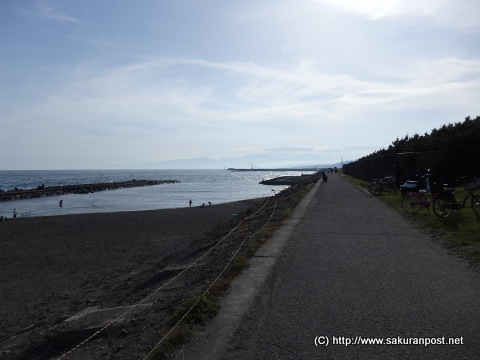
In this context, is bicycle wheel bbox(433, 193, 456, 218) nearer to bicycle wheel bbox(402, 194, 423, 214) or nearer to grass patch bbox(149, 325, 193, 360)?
bicycle wheel bbox(402, 194, 423, 214)

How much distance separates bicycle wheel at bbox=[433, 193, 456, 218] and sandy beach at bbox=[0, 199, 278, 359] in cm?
673

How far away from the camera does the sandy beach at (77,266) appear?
7504 mm

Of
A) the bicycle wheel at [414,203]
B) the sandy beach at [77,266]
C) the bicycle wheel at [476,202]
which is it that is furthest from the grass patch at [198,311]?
the bicycle wheel at [414,203]

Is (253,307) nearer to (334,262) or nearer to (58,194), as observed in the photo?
(334,262)

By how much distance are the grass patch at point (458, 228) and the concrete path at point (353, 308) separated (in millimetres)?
384

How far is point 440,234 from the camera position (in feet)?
32.9

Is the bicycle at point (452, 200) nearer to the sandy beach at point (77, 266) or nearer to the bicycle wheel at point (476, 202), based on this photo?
the bicycle wheel at point (476, 202)

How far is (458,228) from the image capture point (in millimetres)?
10250

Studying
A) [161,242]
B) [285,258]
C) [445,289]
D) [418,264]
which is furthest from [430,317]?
[161,242]

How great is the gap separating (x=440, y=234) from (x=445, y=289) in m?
4.85

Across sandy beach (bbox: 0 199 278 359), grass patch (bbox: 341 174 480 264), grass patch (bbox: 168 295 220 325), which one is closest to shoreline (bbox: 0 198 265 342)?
sandy beach (bbox: 0 199 278 359)

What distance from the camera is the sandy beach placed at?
7504 mm

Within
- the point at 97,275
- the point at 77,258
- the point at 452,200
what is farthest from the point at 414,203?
the point at 77,258

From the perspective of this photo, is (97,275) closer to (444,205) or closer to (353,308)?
(353,308)
